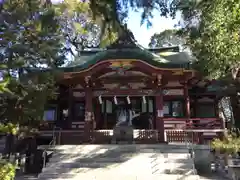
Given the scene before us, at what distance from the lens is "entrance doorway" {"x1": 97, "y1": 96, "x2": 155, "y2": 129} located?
1352 cm

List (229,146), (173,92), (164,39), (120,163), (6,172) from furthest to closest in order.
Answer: (164,39) → (173,92) → (120,163) → (229,146) → (6,172)

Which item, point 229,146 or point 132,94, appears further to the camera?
point 132,94

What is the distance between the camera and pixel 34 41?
8.50 metres

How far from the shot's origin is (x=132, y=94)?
11773 millimetres

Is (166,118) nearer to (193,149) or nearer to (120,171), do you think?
(193,149)

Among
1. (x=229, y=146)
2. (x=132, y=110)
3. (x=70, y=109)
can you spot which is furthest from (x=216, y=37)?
(x=70, y=109)

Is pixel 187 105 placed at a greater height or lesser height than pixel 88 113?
greater

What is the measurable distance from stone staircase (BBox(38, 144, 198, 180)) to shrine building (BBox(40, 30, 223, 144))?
140 cm

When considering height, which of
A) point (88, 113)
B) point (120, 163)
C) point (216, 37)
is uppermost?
point (216, 37)

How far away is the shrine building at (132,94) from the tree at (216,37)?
1.48 meters

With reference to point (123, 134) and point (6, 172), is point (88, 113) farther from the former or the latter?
point (6, 172)

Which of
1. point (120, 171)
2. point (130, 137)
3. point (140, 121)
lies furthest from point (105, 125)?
point (120, 171)

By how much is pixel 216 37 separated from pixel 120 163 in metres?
5.26

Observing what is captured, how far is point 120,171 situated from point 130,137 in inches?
111
